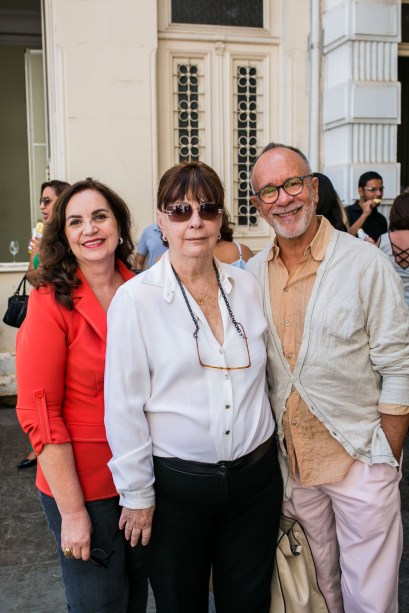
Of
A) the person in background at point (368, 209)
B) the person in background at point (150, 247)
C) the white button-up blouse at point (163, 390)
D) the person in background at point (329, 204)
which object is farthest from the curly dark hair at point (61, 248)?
the person in background at point (368, 209)

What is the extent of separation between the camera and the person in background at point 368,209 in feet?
19.2

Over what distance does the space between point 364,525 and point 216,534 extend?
58cm

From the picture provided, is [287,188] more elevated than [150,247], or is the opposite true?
[287,188]

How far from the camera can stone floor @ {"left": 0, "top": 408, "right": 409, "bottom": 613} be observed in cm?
332

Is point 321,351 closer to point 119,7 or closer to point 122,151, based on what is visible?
point 122,151

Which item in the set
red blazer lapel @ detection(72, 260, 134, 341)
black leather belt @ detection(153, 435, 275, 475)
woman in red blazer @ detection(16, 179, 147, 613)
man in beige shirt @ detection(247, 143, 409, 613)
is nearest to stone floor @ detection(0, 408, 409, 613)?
man in beige shirt @ detection(247, 143, 409, 613)

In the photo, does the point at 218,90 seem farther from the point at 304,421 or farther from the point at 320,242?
the point at 304,421

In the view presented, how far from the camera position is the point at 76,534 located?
2.14 meters

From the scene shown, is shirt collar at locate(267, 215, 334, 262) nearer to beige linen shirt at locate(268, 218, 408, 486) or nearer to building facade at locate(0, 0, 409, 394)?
beige linen shirt at locate(268, 218, 408, 486)

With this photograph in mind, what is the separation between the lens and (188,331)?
7.11 feet

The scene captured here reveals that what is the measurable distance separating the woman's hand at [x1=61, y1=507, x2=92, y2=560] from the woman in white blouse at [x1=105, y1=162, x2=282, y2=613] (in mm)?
135

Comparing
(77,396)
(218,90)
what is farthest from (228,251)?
(218,90)

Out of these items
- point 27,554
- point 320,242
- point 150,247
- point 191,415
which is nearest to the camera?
point 191,415

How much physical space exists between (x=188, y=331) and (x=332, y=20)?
16.8 ft
